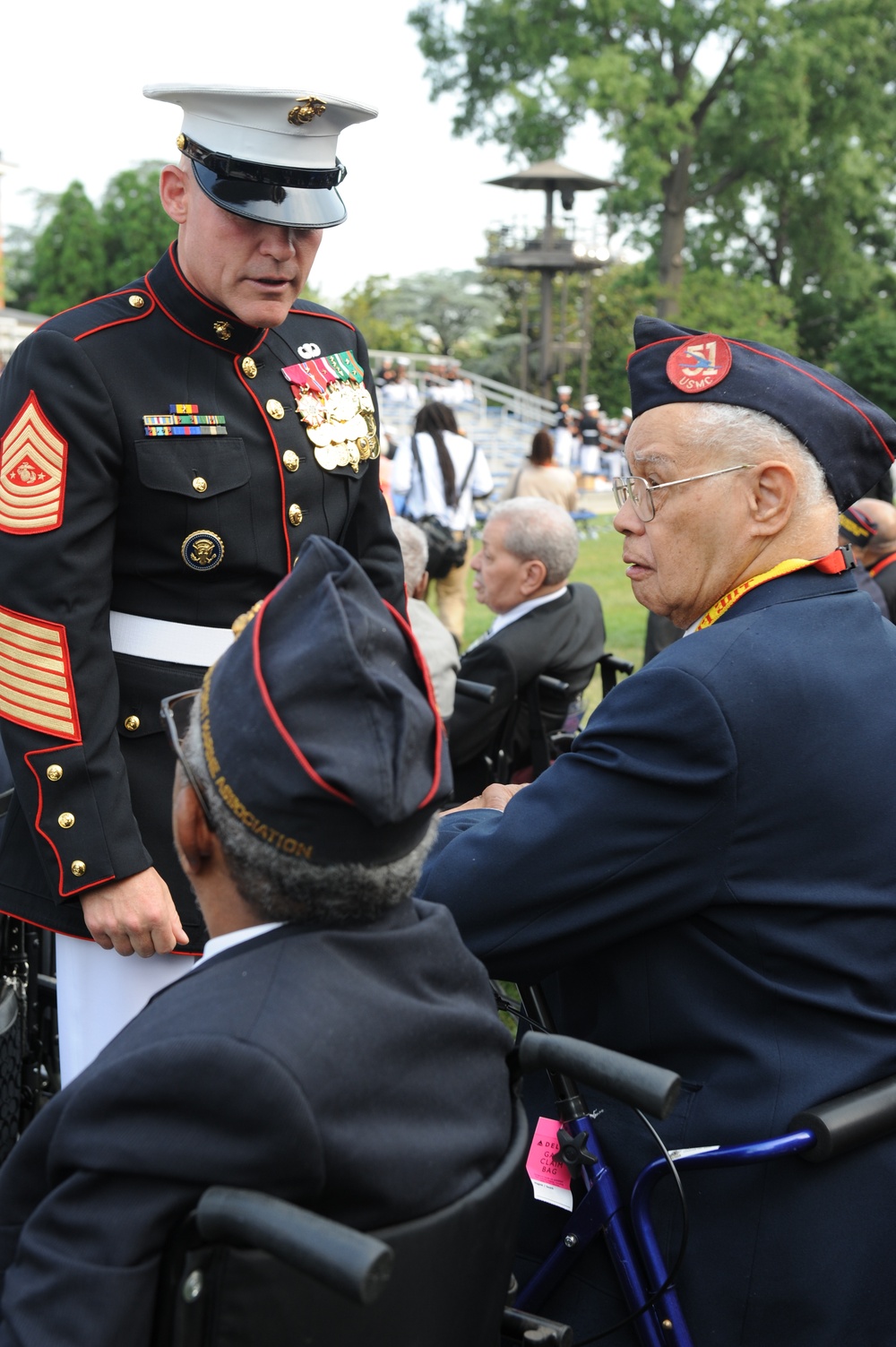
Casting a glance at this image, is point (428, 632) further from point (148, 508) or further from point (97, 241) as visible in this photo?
point (97, 241)

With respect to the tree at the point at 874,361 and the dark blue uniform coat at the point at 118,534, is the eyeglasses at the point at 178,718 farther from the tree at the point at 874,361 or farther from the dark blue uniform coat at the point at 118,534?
the tree at the point at 874,361

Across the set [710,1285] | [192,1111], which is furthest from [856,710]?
[192,1111]

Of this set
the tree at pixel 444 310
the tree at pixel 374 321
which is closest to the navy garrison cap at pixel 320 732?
the tree at pixel 374 321

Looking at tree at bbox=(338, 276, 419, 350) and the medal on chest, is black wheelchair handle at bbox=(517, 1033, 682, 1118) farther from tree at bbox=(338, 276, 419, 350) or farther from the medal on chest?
tree at bbox=(338, 276, 419, 350)

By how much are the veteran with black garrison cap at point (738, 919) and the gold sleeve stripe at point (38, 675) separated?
1.96 feet

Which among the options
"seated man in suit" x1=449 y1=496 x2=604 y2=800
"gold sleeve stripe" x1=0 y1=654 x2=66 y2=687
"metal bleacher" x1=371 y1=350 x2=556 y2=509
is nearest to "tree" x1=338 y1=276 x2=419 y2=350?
"metal bleacher" x1=371 y1=350 x2=556 y2=509

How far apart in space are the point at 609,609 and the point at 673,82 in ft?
72.2

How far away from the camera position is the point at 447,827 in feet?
6.56

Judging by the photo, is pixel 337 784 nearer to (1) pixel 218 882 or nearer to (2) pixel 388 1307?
(1) pixel 218 882

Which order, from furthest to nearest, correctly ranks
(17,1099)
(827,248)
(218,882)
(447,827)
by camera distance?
(827,248)
(17,1099)
(447,827)
(218,882)

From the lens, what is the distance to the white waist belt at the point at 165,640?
6.94 ft

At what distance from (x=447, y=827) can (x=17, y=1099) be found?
3.59 ft

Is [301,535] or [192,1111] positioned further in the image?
[301,535]

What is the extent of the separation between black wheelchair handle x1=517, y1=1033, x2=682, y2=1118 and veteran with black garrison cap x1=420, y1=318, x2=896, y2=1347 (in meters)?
0.34
